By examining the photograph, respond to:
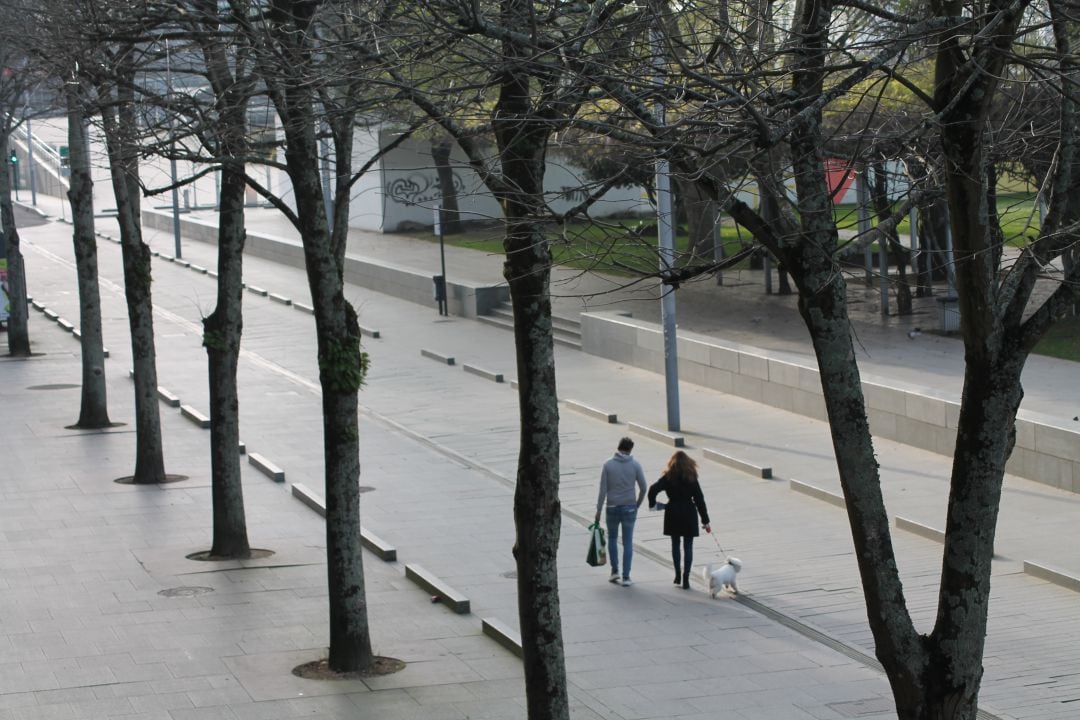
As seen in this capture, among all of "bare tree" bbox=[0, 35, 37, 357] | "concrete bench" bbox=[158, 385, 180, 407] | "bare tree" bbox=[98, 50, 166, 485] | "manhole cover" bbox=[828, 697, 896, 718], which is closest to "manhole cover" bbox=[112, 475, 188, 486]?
"bare tree" bbox=[98, 50, 166, 485]

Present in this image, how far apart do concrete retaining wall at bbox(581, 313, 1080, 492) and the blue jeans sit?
18.5 feet

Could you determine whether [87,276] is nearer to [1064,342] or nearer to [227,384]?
[227,384]

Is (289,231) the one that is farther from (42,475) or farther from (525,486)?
(525,486)

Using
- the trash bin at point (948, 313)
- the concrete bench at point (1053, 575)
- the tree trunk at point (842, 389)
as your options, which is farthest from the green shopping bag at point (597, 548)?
the trash bin at point (948, 313)

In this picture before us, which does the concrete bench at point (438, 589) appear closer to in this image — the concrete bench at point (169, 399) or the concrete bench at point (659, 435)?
the concrete bench at point (659, 435)

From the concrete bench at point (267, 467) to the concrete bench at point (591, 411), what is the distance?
5309 mm

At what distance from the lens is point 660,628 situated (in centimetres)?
1279

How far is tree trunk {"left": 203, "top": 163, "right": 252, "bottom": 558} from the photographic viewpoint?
15.2 metres

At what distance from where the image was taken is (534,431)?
29.2 feet

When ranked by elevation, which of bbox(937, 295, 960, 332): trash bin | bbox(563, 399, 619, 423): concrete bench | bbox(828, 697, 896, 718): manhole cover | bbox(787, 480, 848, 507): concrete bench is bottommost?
bbox(828, 697, 896, 718): manhole cover

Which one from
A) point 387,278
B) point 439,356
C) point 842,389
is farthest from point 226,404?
point 387,278

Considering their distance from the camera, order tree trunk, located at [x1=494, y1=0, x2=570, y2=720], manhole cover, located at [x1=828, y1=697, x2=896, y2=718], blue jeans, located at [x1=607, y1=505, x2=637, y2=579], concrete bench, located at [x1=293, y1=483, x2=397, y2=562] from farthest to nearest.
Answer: concrete bench, located at [x1=293, y1=483, x2=397, y2=562]
blue jeans, located at [x1=607, y1=505, x2=637, y2=579]
manhole cover, located at [x1=828, y1=697, x2=896, y2=718]
tree trunk, located at [x1=494, y1=0, x2=570, y2=720]

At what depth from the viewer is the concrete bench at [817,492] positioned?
16.9 m

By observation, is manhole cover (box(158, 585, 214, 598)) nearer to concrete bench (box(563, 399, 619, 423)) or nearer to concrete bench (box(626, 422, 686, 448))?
concrete bench (box(626, 422, 686, 448))
